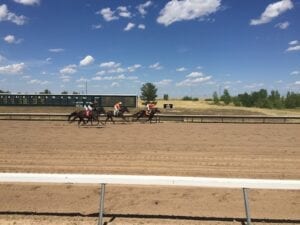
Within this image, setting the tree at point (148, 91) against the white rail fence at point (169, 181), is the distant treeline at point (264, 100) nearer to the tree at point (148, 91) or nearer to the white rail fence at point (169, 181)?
the tree at point (148, 91)

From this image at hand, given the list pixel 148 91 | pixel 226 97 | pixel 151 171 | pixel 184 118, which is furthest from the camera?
pixel 226 97

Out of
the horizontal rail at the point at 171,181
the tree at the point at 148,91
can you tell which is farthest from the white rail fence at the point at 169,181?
the tree at the point at 148,91

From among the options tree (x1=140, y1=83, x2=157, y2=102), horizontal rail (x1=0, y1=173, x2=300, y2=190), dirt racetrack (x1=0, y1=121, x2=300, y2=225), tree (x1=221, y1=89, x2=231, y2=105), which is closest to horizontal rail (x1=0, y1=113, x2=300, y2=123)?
dirt racetrack (x1=0, y1=121, x2=300, y2=225)

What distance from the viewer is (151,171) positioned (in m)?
10.9

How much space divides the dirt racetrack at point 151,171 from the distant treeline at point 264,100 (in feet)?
246

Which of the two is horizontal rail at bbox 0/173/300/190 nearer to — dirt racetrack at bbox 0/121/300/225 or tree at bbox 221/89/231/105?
dirt racetrack at bbox 0/121/300/225

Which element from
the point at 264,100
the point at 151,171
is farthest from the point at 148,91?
the point at 151,171

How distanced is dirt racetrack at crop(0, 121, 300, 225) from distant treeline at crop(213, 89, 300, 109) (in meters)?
74.8

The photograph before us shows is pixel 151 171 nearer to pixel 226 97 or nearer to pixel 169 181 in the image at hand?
pixel 169 181

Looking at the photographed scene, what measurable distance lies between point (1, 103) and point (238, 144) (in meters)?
54.4

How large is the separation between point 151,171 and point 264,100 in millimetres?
86598

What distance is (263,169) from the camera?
11.3 metres

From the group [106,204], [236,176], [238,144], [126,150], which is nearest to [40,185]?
[106,204]

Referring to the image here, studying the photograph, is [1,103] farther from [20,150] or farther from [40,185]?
[40,185]
